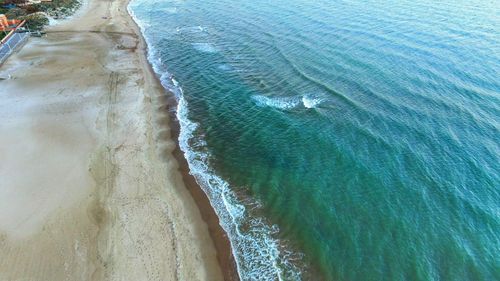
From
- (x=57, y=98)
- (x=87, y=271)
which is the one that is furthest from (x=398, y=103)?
(x=57, y=98)

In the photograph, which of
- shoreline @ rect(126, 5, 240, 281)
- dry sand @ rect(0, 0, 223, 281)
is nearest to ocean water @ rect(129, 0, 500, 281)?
shoreline @ rect(126, 5, 240, 281)

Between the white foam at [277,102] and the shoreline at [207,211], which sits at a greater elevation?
the white foam at [277,102]

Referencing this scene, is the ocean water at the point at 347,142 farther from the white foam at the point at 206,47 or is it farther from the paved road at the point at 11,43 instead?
the paved road at the point at 11,43

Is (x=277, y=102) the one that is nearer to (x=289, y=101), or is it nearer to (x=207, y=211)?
(x=289, y=101)

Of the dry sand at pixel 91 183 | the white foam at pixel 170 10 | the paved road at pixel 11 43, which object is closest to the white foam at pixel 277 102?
the dry sand at pixel 91 183

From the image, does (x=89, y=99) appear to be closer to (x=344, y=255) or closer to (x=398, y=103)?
(x=344, y=255)

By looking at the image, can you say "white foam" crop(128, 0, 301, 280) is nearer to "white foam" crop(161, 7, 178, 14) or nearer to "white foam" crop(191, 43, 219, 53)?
"white foam" crop(191, 43, 219, 53)
